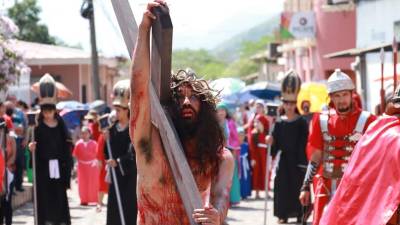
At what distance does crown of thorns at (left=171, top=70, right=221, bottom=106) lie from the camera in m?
5.47

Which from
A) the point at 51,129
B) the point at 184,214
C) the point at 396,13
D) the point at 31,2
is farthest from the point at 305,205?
the point at 31,2

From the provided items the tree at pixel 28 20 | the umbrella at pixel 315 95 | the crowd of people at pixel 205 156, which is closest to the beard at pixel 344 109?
the crowd of people at pixel 205 156

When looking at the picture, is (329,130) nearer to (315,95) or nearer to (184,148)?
(184,148)

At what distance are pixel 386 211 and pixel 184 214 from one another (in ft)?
4.10

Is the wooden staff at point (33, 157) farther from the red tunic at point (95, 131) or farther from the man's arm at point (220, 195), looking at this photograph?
the man's arm at point (220, 195)

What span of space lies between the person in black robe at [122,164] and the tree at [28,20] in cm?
3619

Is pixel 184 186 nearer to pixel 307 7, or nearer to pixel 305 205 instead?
pixel 305 205

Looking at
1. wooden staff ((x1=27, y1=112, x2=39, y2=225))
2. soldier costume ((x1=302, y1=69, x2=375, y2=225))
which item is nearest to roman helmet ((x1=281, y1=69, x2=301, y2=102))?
wooden staff ((x1=27, y1=112, x2=39, y2=225))

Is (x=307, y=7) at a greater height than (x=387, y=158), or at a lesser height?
greater

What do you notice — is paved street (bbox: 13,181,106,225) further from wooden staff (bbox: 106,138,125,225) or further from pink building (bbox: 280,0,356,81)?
pink building (bbox: 280,0,356,81)

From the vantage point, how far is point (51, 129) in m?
13.2

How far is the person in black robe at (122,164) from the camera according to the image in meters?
12.1

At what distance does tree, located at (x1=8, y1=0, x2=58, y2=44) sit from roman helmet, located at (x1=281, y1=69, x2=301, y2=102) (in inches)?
1349

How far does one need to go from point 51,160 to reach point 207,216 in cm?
851
